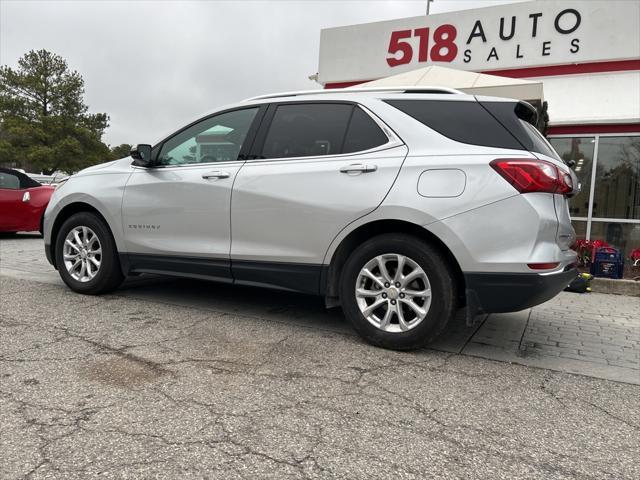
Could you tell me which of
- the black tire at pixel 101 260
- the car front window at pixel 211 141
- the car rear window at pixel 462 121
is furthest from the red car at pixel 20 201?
the car rear window at pixel 462 121

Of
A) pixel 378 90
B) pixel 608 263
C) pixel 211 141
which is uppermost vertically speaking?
pixel 378 90

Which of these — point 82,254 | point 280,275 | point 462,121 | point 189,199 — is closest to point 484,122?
point 462,121

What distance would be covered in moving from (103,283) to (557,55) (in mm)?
10228

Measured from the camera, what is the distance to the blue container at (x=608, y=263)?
23.2ft

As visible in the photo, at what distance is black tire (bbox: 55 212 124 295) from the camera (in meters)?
4.73

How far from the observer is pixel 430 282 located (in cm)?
334

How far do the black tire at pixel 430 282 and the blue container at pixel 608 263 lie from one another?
16.0 ft

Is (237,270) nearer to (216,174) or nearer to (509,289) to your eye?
(216,174)

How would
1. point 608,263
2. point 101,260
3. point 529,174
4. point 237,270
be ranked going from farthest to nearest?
1. point 608,263
2. point 101,260
3. point 237,270
4. point 529,174

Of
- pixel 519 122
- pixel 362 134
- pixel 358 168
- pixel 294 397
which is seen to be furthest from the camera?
pixel 362 134

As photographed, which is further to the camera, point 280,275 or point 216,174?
point 216,174

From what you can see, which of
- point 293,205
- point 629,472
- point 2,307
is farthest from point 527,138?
point 2,307

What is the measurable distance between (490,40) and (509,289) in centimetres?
986

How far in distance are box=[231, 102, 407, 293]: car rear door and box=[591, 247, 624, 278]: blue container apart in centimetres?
508
